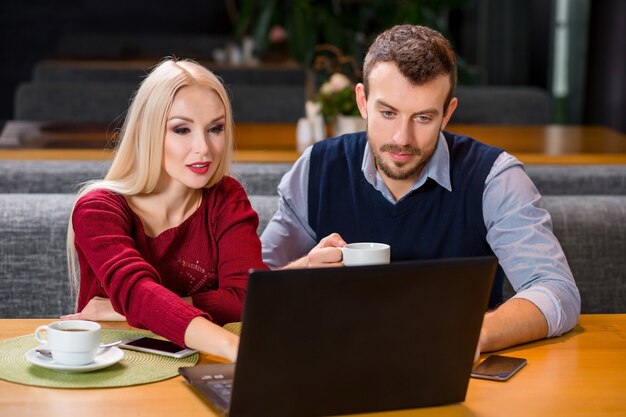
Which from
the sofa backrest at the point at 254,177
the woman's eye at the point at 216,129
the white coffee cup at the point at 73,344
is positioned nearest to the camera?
the white coffee cup at the point at 73,344

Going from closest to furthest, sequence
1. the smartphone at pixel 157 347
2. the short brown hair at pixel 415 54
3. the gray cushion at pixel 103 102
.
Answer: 1. the smartphone at pixel 157 347
2. the short brown hair at pixel 415 54
3. the gray cushion at pixel 103 102

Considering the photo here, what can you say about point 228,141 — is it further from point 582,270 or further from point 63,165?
point 63,165

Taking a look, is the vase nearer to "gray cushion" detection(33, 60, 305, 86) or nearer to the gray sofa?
the gray sofa

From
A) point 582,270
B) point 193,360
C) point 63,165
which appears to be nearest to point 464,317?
point 193,360

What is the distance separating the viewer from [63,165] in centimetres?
363

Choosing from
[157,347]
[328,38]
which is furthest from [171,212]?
[328,38]

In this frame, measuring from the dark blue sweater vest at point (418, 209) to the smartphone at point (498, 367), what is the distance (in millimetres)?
673

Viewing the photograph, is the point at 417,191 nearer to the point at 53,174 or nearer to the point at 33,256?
the point at 33,256

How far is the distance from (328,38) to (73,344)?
5.52m

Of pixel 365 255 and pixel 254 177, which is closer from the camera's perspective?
pixel 365 255

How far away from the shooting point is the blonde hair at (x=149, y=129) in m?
2.22

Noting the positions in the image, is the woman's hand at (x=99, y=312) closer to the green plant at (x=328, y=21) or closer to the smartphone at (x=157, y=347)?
the smartphone at (x=157, y=347)

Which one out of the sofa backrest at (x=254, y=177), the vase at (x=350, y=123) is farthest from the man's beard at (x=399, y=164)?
the vase at (x=350, y=123)

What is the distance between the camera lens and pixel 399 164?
7.91 ft
